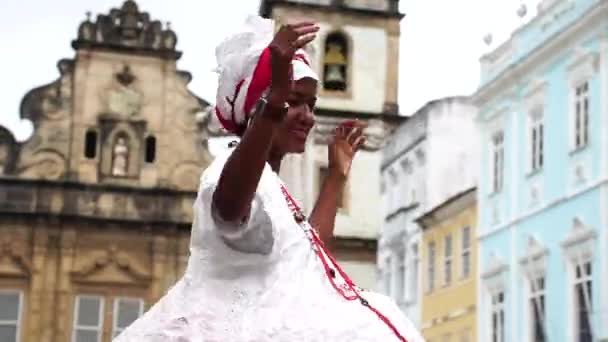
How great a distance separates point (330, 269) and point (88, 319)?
18457mm

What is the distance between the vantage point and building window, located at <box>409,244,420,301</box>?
28.8 metres

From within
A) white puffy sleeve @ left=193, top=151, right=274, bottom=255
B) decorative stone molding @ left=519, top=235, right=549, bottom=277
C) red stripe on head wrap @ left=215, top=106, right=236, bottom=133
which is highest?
decorative stone molding @ left=519, top=235, right=549, bottom=277

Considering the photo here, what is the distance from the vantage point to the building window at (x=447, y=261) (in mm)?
26891

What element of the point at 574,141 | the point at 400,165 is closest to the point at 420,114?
the point at 400,165

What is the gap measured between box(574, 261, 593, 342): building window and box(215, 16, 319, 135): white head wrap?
16.9 metres

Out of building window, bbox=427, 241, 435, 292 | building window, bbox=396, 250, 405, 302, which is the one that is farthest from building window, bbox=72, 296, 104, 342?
building window, bbox=396, 250, 405, 302

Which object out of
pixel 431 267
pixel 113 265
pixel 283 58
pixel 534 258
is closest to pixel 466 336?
pixel 431 267

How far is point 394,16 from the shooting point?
2336 centimetres

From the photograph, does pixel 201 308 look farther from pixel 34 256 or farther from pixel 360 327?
pixel 34 256

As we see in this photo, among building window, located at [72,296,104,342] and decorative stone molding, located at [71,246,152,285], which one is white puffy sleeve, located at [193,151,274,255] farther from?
decorative stone molding, located at [71,246,152,285]

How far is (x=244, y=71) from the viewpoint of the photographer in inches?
121

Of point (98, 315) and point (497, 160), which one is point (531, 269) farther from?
point (98, 315)

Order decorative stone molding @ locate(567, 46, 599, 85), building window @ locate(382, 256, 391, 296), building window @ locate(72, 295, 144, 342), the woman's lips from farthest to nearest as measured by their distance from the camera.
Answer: building window @ locate(382, 256, 391, 296) < building window @ locate(72, 295, 144, 342) < decorative stone molding @ locate(567, 46, 599, 85) < the woman's lips

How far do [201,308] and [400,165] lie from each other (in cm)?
2798
